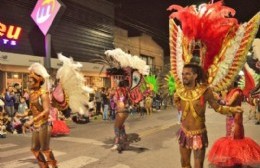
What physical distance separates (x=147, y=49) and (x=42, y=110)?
32.9 meters

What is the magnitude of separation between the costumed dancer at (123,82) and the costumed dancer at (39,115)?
3429 mm

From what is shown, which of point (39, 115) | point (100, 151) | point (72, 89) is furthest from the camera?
point (100, 151)

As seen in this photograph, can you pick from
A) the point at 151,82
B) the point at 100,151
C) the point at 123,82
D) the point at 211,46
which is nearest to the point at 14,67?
the point at 151,82

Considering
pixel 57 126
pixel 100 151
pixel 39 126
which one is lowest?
pixel 100 151

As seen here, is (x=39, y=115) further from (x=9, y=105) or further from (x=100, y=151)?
(x=9, y=105)

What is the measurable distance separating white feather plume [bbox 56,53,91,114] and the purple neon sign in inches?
468

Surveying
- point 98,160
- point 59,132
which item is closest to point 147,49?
point 59,132

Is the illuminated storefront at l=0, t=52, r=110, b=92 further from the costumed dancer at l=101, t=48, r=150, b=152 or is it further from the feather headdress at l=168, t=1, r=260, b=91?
the feather headdress at l=168, t=1, r=260, b=91

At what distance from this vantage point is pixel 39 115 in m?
6.36

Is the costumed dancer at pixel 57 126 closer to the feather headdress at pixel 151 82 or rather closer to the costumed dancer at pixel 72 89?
the feather headdress at pixel 151 82

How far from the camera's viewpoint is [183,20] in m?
5.83

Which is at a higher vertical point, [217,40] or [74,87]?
[217,40]

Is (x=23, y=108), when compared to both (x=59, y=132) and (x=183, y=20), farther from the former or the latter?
(x=183, y=20)

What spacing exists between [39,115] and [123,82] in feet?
13.5
